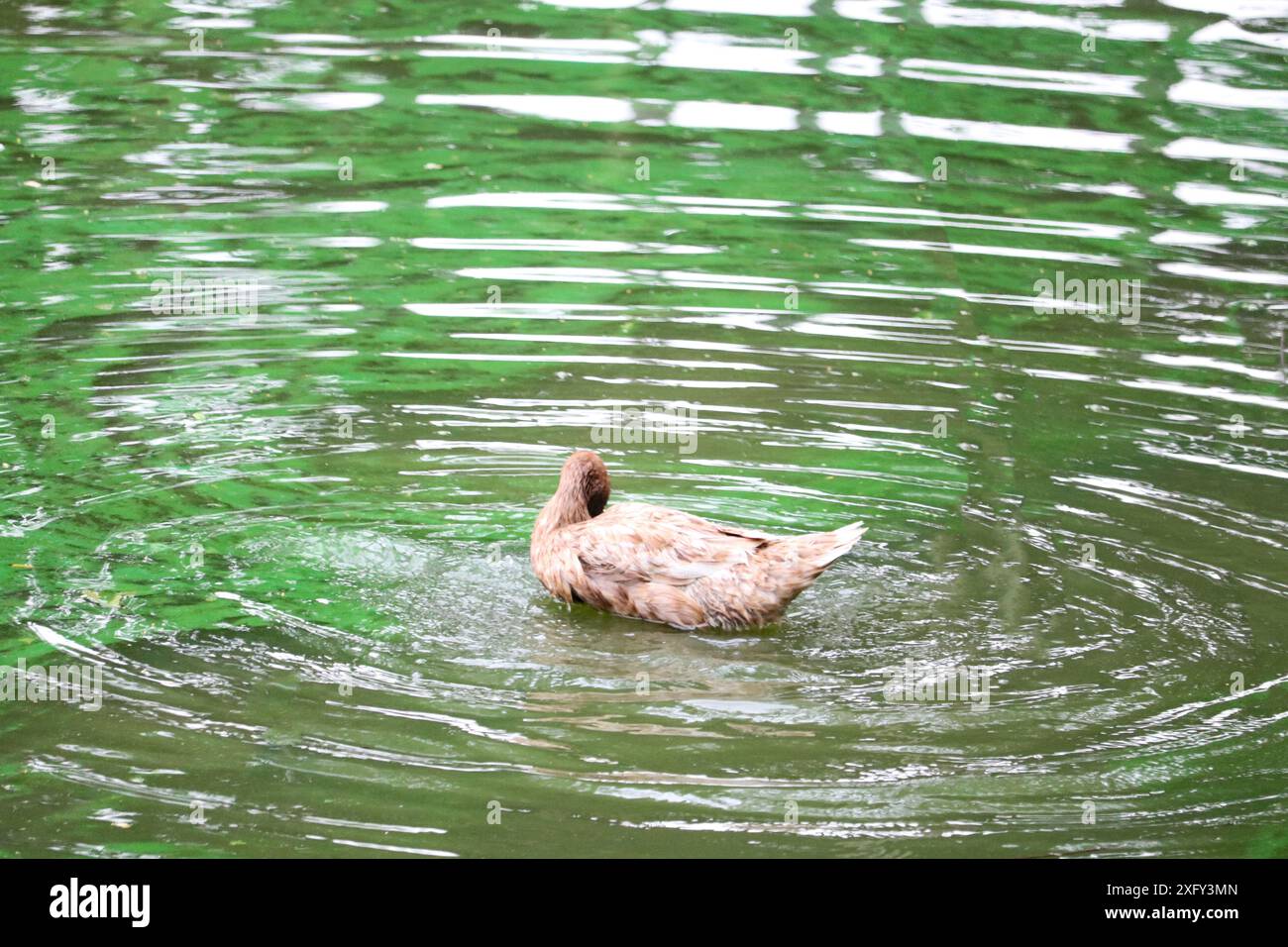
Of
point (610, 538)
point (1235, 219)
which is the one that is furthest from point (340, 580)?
point (1235, 219)

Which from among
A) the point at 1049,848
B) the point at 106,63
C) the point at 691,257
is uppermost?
the point at 106,63

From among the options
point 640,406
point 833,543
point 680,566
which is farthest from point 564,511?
point 640,406

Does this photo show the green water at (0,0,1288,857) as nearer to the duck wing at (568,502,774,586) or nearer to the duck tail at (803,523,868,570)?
the duck wing at (568,502,774,586)

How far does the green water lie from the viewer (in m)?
5.43

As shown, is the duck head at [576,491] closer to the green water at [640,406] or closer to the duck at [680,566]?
the duck at [680,566]

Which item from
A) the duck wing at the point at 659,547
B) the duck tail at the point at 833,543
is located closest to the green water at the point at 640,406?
the duck wing at the point at 659,547

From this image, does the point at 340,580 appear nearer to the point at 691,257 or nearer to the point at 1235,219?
the point at 691,257

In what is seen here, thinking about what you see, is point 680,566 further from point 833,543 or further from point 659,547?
point 833,543

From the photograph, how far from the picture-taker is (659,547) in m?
6.64

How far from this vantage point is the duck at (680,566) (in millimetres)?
A: 6410

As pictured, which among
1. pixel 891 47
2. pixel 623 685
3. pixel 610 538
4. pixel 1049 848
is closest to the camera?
Result: pixel 1049 848

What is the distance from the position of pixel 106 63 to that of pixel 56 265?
3.87m

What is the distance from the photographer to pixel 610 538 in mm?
6676

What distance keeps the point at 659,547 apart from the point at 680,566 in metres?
0.13
